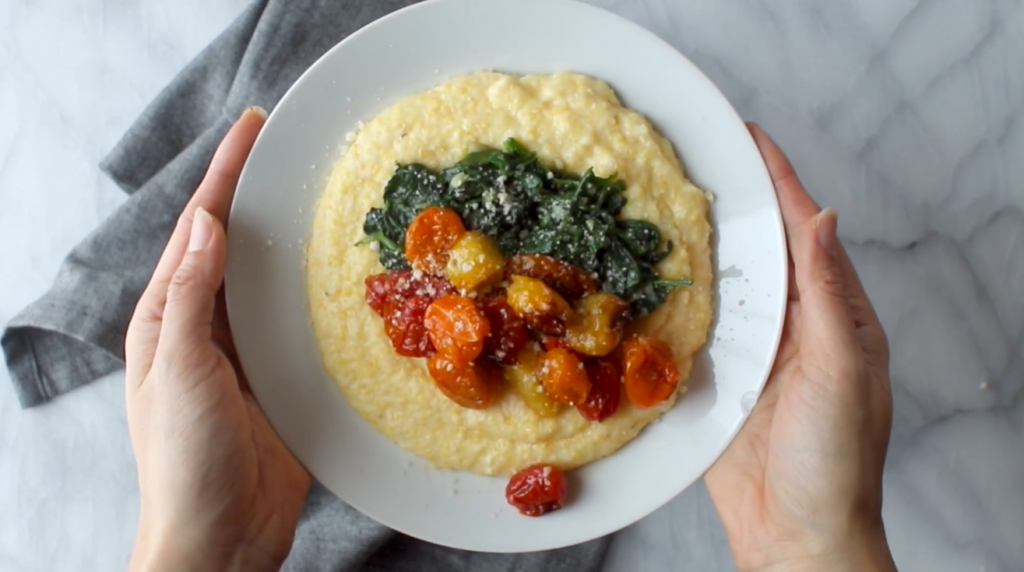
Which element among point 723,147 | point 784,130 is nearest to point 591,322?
point 723,147

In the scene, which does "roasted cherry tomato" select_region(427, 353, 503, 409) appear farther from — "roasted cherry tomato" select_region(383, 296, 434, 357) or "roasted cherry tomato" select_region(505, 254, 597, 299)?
"roasted cherry tomato" select_region(505, 254, 597, 299)

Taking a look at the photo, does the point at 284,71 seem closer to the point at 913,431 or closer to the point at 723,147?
the point at 723,147

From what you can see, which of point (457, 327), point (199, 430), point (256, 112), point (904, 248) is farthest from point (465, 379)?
point (904, 248)

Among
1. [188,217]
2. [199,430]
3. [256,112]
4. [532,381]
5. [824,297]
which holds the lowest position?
[199,430]

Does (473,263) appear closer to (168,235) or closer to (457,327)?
(457,327)

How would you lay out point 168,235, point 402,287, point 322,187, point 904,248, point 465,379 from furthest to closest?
point 904,248
point 168,235
point 322,187
point 402,287
point 465,379

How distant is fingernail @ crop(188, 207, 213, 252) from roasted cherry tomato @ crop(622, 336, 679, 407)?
6.10ft

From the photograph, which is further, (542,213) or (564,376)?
(542,213)

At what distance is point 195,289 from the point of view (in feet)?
11.3

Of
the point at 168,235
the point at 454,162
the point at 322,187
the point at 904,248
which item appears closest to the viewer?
the point at 454,162

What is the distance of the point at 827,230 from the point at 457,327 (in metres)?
1.62

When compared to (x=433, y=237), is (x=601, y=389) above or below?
below

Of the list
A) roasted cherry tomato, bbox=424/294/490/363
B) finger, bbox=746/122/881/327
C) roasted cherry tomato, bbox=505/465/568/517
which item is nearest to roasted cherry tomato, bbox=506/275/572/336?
roasted cherry tomato, bbox=424/294/490/363

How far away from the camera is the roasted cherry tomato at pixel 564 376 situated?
135 inches
